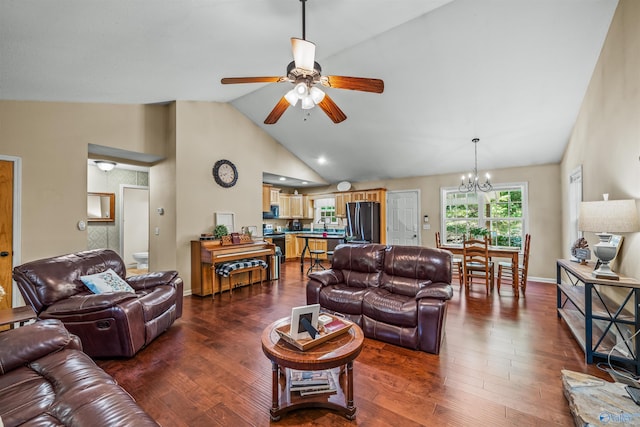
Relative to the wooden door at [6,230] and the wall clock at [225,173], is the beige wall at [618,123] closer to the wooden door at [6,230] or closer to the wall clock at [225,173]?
the wall clock at [225,173]

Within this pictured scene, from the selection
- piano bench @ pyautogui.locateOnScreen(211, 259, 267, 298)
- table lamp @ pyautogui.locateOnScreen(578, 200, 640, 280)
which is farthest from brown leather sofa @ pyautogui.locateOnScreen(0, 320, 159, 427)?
table lamp @ pyautogui.locateOnScreen(578, 200, 640, 280)

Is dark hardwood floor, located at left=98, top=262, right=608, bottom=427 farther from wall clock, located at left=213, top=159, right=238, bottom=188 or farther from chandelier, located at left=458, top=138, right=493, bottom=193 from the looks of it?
chandelier, located at left=458, top=138, right=493, bottom=193

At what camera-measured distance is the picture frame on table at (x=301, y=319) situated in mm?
1846

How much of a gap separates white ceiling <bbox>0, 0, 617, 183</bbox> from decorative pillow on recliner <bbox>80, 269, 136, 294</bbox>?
2169 mm

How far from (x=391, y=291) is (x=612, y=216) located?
206cm

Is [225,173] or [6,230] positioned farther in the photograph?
[225,173]

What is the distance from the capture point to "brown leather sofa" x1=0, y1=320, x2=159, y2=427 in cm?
115

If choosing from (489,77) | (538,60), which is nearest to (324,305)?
(489,77)

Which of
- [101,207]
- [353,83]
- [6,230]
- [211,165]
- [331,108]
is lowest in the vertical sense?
[6,230]

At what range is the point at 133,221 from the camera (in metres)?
6.47

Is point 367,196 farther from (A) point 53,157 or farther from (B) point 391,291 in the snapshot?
(A) point 53,157

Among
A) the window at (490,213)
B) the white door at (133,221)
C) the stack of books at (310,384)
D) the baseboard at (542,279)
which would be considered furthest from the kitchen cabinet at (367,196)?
the stack of books at (310,384)

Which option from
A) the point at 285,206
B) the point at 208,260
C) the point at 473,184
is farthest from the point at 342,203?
the point at 208,260

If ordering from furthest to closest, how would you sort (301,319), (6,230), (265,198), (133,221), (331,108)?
(265,198)
(133,221)
(6,230)
(331,108)
(301,319)
